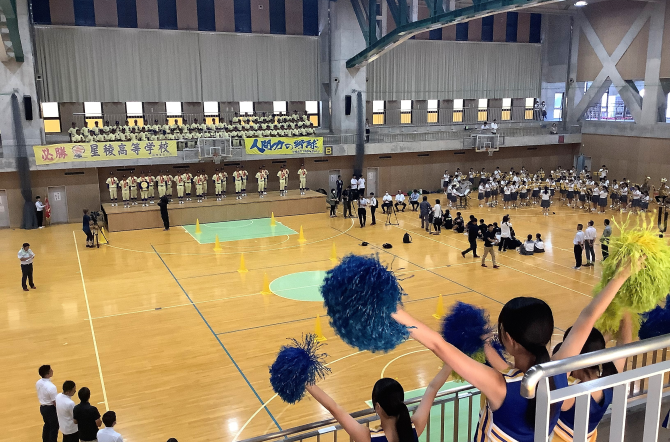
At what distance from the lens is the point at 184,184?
26938mm

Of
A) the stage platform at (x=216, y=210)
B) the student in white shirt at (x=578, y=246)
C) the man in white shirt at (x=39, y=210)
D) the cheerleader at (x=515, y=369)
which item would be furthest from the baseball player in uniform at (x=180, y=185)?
Answer: the cheerleader at (x=515, y=369)

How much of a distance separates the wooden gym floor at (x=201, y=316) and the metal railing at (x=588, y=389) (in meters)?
3.92

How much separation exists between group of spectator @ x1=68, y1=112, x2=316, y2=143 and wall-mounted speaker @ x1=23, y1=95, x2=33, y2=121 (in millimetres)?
1680

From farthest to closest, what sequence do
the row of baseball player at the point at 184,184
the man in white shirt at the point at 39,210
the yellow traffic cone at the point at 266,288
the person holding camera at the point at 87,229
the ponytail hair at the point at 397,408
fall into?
the row of baseball player at the point at 184,184
the man in white shirt at the point at 39,210
the person holding camera at the point at 87,229
the yellow traffic cone at the point at 266,288
the ponytail hair at the point at 397,408

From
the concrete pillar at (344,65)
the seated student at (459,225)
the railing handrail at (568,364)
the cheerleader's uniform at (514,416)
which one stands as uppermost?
the concrete pillar at (344,65)

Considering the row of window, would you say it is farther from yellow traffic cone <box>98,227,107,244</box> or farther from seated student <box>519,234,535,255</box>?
seated student <box>519,234,535,255</box>

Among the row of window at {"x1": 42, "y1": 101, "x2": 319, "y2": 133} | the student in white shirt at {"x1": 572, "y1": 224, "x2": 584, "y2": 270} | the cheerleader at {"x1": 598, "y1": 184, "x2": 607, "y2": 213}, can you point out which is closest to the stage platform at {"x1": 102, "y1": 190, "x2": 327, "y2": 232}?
the row of window at {"x1": 42, "y1": 101, "x2": 319, "y2": 133}

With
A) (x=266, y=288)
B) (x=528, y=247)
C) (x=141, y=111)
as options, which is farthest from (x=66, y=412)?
(x=141, y=111)

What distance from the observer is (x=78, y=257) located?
19.9 m

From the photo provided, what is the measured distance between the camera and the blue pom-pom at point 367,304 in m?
2.42

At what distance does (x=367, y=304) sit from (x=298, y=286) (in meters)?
14.0

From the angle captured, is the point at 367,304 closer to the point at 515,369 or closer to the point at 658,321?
the point at 515,369

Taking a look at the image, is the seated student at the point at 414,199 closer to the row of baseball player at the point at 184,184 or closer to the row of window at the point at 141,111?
the row of baseball player at the point at 184,184

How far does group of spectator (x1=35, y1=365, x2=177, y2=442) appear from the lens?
741 centimetres
